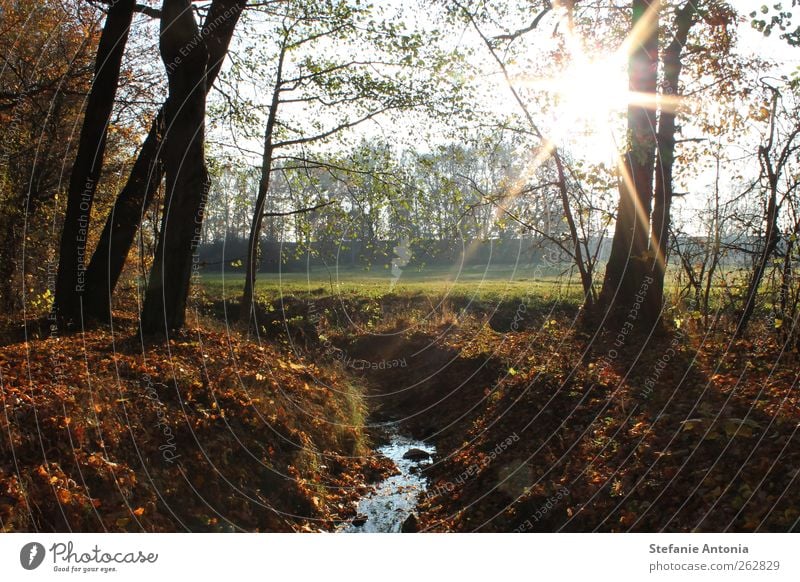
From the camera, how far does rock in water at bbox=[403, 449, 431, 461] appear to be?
10211 millimetres

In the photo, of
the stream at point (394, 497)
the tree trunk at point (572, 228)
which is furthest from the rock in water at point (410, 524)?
the tree trunk at point (572, 228)

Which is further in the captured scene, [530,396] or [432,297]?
[432,297]

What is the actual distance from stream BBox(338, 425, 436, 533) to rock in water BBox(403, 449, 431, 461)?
3.1 inches

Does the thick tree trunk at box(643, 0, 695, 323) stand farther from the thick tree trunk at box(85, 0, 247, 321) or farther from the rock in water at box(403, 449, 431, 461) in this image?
the thick tree trunk at box(85, 0, 247, 321)

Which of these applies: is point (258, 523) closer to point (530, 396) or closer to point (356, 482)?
point (356, 482)

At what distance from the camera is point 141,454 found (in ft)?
21.3

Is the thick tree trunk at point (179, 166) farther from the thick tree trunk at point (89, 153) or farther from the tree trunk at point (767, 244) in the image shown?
the tree trunk at point (767, 244)

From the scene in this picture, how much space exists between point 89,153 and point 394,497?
28.4ft

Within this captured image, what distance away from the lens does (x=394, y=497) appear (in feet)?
28.1

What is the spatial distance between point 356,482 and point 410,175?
28.1 feet

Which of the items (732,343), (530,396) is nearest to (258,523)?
(530,396)

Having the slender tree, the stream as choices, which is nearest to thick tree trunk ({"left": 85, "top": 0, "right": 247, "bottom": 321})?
the stream

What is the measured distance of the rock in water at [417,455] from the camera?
33.5 ft

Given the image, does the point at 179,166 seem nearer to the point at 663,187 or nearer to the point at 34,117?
the point at 34,117
